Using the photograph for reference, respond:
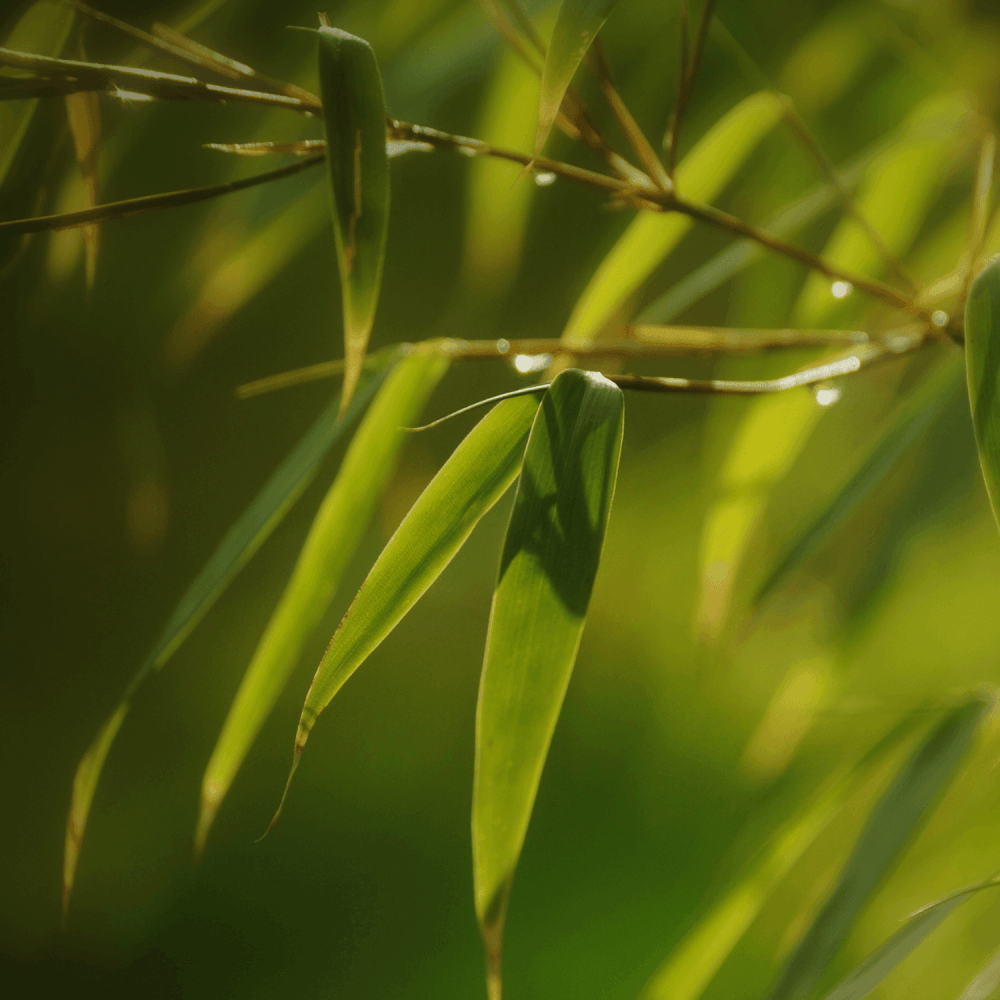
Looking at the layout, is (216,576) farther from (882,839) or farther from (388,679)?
(388,679)

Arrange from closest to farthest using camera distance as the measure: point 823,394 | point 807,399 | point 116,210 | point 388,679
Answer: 1. point 116,210
2. point 823,394
3. point 807,399
4. point 388,679

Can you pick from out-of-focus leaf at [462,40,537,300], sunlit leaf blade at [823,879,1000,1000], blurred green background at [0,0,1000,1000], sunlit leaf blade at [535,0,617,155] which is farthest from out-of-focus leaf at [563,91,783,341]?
blurred green background at [0,0,1000,1000]

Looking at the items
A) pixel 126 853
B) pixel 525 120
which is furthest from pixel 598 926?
pixel 525 120

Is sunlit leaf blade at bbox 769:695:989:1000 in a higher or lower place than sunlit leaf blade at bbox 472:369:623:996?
lower

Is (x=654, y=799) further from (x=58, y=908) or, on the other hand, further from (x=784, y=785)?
(x=58, y=908)

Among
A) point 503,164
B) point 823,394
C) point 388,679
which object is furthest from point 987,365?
point 388,679

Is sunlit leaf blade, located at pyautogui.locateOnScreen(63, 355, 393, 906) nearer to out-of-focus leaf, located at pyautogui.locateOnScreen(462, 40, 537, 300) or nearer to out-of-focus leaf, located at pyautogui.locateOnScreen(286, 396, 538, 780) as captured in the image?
out-of-focus leaf, located at pyautogui.locateOnScreen(286, 396, 538, 780)

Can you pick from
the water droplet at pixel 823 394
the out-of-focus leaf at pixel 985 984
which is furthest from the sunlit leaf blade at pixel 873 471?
the out-of-focus leaf at pixel 985 984
